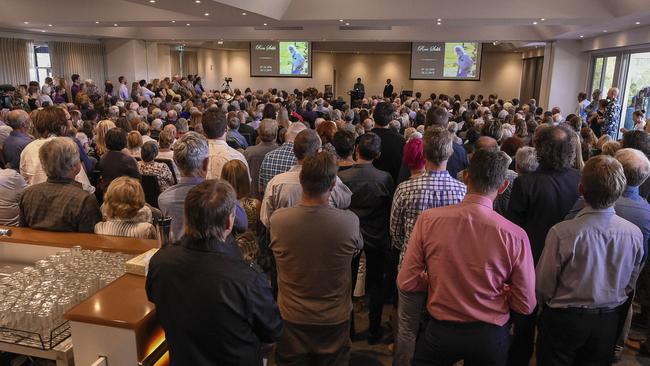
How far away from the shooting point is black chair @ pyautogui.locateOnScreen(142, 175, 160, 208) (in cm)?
441

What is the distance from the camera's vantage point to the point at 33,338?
6.30ft

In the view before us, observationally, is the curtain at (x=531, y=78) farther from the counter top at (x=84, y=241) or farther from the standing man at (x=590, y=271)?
the counter top at (x=84, y=241)

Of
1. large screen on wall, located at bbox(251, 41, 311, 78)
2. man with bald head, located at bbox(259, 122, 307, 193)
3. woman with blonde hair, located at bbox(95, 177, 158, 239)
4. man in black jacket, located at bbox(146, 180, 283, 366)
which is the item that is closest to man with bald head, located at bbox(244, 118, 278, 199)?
man with bald head, located at bbox(259, 122, 307, 193)

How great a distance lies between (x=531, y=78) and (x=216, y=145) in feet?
57.6

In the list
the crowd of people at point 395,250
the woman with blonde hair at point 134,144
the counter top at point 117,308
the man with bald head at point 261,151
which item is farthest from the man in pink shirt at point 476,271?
the woman with blonde hair at point 134,144

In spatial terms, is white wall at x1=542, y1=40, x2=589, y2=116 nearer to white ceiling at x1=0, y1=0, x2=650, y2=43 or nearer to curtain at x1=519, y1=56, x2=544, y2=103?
white ceiling at x1=0, y1=0, x2=650, y2=43

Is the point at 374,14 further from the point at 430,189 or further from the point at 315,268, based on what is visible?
the point at 315,268

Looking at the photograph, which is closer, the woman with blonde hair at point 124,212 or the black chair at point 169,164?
the woman with blonde hair at point 124,212

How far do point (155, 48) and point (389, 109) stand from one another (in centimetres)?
1582

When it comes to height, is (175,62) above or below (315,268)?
above

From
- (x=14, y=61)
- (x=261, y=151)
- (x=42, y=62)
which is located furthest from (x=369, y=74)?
(x=261, y=151)

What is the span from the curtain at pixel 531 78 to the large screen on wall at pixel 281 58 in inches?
341

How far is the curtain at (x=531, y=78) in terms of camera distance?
57.8ft

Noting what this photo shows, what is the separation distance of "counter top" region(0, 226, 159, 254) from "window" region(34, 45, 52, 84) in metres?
16.0
